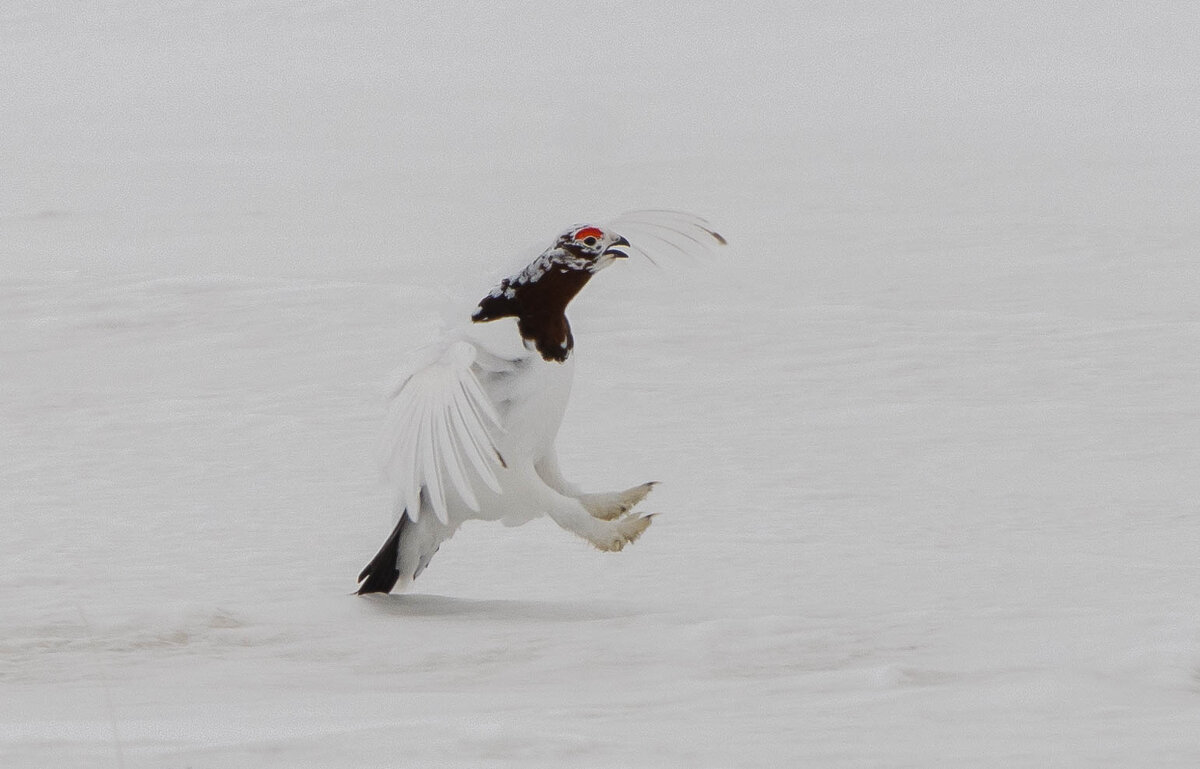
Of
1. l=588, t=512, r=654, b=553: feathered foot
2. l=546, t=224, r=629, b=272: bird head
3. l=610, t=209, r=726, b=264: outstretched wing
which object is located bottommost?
l=588, t=512, r=654, b=553: feathered foot

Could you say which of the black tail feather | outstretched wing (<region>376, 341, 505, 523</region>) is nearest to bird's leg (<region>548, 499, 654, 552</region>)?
outstretched wing (<region>376, 341, 505, 523</region>)

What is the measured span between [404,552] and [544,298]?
1.26 ft

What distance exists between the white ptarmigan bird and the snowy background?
88 mm

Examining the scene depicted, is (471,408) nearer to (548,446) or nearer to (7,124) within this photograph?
(548,446)

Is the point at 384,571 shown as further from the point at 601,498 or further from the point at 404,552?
the point at 601,498

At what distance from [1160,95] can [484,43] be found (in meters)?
4.48

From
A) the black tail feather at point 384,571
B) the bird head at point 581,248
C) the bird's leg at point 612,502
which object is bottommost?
the black tail feather at point 384,571

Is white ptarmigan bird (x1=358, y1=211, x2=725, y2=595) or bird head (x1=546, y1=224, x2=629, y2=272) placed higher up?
bird head (x1=546, y1=224, x2=629, y2=272)

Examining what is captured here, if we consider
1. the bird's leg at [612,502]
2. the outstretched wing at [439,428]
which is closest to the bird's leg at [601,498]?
the bird's leg at [612,502]

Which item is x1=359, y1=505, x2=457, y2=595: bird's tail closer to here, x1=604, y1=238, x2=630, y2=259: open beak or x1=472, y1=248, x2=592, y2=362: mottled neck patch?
x1=472, y1=248, x2=592, y2=362: mottled neck patch

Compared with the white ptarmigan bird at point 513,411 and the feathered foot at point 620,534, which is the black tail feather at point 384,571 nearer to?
the white ptarmigan bird at point 513,411

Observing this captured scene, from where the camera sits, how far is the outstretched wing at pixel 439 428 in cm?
199

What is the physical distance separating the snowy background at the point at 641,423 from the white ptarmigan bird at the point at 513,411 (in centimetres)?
9

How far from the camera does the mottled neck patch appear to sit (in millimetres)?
2164
